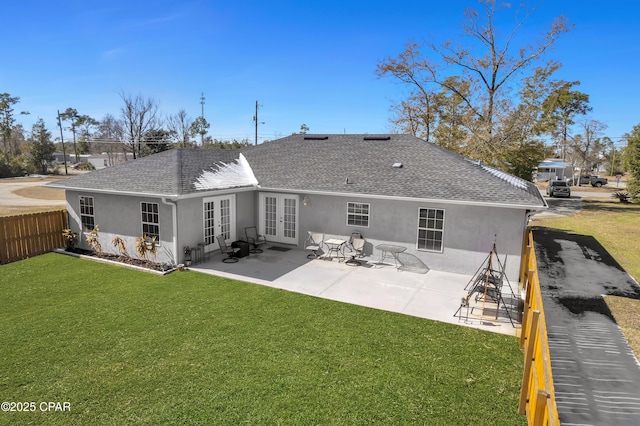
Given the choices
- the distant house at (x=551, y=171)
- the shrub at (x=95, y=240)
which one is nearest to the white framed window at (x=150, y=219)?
the shrub at (x=95, y=240)

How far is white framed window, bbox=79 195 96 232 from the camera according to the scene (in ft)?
45.7

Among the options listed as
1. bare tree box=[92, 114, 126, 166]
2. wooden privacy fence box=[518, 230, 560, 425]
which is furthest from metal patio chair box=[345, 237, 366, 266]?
bare tree box=[92, 114, 126, 166]

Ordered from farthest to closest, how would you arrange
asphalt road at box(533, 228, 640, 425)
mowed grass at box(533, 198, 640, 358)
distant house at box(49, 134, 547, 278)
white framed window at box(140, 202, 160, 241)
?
white framed window at box(140, 202, 160, 241) → distant house at box(49, 134, 547, 278) → mowed grass at box(533, 198, 640, 358) → asphalt road at box(533, 228, 640, 425)

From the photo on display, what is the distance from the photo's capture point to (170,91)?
53.2 metres

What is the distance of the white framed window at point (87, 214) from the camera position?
45.7 ft

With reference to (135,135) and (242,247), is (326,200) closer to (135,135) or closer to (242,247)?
(242,247)

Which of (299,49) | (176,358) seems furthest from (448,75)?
(176,358)

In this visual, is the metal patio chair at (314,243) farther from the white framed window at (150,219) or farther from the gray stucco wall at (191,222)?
the white framed window at (150,219)

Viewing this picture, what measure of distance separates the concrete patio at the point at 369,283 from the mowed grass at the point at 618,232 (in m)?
2.70

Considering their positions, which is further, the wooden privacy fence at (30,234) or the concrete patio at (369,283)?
the wooden privacy fence at (30,234)

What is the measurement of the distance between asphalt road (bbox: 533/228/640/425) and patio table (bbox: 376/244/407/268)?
4522 millimetres

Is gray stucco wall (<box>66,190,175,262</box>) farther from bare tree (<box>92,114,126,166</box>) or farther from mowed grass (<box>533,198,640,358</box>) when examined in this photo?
bare tree (<box>92,114,126,166</box>)

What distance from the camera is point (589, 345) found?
7359 millimetres

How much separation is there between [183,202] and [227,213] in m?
2.39
